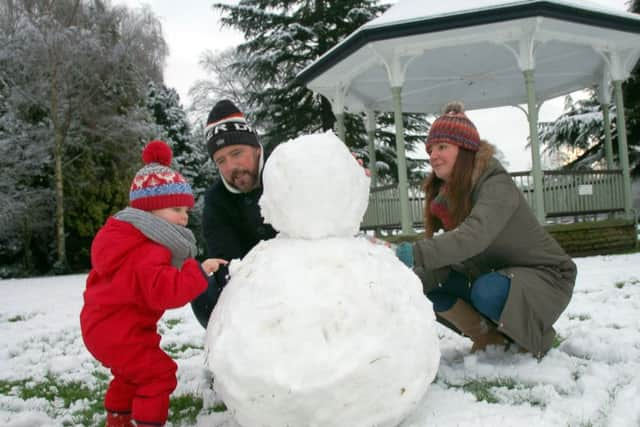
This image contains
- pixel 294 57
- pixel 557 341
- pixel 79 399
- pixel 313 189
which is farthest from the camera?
pixel 294 57

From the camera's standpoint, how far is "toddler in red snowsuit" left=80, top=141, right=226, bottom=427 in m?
2.05

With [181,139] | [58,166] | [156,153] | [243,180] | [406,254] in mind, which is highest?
[181,139]

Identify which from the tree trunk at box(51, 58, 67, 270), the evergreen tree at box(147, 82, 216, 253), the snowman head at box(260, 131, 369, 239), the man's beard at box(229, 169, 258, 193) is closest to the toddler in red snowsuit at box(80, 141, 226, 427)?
the snowman head at box(260, 131, 369, 239)

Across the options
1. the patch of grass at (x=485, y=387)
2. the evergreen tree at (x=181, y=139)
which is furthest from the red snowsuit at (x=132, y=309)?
the evergreen tree at (x=181, y=139)

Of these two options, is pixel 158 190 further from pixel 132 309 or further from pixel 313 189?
pixel 313 189

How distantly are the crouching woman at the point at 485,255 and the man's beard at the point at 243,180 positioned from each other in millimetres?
1010

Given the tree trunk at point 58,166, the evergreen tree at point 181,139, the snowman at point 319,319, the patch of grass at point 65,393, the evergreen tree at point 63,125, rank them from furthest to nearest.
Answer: the evergreen tree at point 181,139
the evergreen tree at point 63,125
the tree trunk at point 58,166
the patch of grass at point 65,393
the snowman at point 319,319

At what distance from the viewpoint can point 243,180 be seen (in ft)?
9.34

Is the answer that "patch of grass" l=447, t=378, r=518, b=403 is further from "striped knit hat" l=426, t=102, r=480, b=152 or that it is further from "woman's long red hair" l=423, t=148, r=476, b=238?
"striped knit hat" l=426, t=102, r=480, b=152

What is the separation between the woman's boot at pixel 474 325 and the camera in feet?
9.46

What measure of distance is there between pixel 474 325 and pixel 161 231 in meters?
1.78

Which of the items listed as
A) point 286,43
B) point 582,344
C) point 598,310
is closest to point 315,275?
point 582,344

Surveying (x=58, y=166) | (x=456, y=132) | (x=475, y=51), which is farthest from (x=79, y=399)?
(x=58, y=166)

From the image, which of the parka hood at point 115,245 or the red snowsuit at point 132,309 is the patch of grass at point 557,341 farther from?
the parka hood at point 115,245
